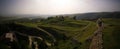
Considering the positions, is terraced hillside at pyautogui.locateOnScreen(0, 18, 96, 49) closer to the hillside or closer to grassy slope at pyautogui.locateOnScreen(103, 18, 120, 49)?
the hillside

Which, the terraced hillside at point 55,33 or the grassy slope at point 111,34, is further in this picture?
the terraced hillside at point 55,33

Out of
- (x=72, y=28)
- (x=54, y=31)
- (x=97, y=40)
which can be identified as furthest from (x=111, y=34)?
(x=54, y=31)

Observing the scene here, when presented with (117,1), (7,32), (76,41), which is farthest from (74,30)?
(7,32)

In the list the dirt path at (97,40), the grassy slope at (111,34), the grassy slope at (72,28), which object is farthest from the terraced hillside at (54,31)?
the grassy slope at (111,34)

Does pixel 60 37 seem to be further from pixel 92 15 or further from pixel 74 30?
pixel 92 15

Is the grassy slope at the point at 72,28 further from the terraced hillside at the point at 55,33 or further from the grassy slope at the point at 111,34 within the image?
the grassy slope at the point at 111,34

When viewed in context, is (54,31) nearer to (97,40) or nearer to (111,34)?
(97,40)

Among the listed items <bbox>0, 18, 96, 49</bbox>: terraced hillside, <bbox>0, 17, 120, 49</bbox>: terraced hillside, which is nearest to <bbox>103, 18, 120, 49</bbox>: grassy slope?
<bbox>0, 17, 120, 49</bbox>: terraced hillside
